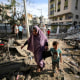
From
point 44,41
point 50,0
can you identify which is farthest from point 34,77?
point 50,0

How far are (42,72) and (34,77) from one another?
1.06 ft

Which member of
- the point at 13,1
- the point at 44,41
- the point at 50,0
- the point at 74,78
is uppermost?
the point at 50,0

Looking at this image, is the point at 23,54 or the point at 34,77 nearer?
the point at 34,77

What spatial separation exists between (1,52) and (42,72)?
309 cm

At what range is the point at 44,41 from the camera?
86.8 inches

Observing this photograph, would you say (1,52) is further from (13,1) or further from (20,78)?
(13,1)

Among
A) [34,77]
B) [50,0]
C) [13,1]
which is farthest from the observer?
[50,0]

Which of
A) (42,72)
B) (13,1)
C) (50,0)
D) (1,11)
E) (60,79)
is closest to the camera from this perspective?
(60,79)

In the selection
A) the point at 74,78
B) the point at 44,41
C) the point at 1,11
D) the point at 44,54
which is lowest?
the point at 74,78

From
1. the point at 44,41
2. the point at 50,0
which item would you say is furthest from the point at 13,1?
the point at 50,0

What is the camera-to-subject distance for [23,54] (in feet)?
13.1

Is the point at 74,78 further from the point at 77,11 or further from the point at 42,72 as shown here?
the point at 77,11

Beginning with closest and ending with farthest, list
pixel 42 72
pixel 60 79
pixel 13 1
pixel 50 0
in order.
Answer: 1. pixel 60 79
2. pixel 42 72
3. pixel 13 1
4. pixel 50 0

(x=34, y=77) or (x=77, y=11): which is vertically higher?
(x=77, y=11)
